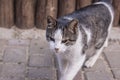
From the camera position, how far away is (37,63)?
11.6ft

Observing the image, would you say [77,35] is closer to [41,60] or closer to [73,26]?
[73,26]

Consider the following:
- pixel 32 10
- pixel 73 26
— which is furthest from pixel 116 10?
pixel 73 26

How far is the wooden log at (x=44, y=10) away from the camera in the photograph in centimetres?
417

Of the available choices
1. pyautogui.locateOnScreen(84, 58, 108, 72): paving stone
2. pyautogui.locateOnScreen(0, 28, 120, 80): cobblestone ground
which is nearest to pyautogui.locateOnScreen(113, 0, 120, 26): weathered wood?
pyautogui.locateOnScreen(0, 28, 120, 80): cobblestone ground

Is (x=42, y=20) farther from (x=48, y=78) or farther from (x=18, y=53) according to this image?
(x=48, y=78)

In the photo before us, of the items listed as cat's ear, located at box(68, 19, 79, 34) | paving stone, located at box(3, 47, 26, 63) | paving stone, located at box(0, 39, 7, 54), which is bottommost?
paving stone, located at box(0, 39, 7, 54)

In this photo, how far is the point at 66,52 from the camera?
2.88m

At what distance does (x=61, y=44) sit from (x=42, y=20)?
1620 millimetres

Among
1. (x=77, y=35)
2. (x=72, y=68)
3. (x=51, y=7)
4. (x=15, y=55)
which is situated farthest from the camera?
(x=51, y=7)

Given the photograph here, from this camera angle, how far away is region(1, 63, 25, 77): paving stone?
3.30m

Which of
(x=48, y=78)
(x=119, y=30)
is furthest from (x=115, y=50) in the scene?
(x=48, y=78)

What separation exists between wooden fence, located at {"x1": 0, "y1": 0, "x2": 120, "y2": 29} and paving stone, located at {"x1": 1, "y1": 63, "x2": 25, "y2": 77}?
2.98ft

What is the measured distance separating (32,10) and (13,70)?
111 centimetres

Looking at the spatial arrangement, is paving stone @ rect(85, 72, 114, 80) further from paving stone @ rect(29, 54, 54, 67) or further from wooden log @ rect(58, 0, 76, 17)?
wooden log @ rect(58, 0, 76, 17)
